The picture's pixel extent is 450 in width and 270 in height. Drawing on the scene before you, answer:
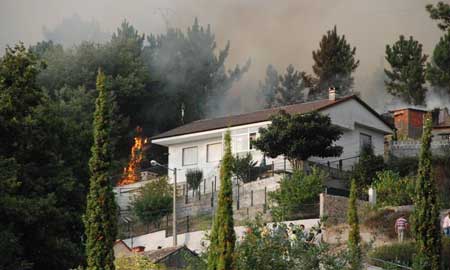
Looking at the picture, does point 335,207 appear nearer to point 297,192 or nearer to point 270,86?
point 297,192

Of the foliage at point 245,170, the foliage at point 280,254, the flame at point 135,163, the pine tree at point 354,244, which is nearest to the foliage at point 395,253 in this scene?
the pine tree at point 354,244

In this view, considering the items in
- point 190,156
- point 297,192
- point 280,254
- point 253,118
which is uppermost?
point 253,118

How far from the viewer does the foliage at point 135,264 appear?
34438 mm

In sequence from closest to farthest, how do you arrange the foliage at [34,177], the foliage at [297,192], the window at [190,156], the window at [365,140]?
the foliage at [34,177]
the foliage at [297,192]
the window at [365,140]
the window at [190,156]

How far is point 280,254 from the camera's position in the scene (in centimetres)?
2978

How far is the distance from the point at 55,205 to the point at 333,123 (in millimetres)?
24876

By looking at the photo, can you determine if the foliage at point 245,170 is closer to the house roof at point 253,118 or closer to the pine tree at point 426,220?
the house roof at point 253,118

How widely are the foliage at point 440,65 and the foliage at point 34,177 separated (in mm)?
26943

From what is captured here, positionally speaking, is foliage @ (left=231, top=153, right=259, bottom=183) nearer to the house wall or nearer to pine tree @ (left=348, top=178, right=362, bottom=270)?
the house wall

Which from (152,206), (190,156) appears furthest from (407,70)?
(152,206)

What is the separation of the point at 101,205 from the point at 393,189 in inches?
992

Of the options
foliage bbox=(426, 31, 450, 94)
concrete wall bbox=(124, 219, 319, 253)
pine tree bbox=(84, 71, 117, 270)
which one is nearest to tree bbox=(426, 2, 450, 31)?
foliage bbox=(426, 31, 450, 94)

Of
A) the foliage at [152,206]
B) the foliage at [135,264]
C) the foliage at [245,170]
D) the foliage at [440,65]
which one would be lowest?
the foliage at [135,264]

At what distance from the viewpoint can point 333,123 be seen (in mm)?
60750
